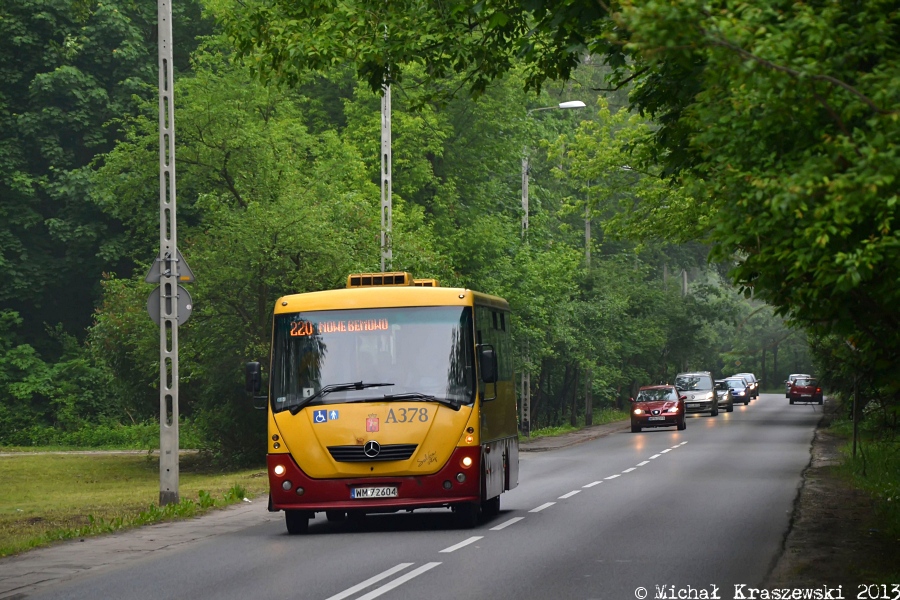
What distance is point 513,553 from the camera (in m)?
13.8

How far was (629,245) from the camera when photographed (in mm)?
77312

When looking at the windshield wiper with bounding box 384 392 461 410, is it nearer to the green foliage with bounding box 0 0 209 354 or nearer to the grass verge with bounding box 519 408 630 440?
the grass verge with bounding box 519 408 630 440

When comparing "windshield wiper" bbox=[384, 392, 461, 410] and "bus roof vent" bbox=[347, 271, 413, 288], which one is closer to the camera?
"windshield wiper" bbox=[384, 392, 461, 410]

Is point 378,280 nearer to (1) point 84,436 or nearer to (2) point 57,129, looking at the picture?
(1) point 84,436

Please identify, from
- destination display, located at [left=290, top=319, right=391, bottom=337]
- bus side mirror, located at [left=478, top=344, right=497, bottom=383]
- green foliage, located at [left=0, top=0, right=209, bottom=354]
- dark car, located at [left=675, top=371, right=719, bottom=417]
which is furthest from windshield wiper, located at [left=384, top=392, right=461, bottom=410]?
dark car, located at [left=675, top=371, right=719, bottom=417]

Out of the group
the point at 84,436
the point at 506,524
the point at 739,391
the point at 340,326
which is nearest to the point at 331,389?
the point at 340,326

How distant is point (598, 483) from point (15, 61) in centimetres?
3655

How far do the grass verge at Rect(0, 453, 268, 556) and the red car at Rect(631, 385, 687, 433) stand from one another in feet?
56.3

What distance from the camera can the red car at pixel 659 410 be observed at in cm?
4959

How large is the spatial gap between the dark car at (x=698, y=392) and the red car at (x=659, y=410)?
1244cm

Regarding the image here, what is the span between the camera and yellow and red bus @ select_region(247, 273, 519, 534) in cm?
1620

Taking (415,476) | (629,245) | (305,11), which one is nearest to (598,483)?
(415,476)

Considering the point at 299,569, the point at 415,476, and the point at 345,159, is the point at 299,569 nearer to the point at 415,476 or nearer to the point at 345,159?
the point at 415,476

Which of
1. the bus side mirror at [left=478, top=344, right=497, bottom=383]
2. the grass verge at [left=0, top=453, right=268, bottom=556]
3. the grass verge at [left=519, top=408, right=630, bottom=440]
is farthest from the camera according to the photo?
the grass verge at [left=519, top=408, right=630, bottom=440]
